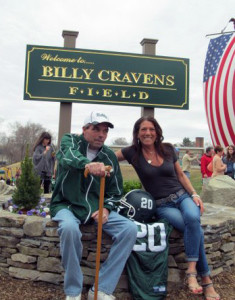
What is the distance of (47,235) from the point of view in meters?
2.81

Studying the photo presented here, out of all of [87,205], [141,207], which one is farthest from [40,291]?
[141,207]

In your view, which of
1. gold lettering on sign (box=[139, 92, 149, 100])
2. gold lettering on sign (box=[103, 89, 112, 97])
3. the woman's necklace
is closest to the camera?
the woman's necklace

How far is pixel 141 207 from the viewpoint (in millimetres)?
2920

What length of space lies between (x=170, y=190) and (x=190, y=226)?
1.42 ft

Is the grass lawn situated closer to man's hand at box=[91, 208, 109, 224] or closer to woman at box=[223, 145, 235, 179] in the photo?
woman at box=[223, 145, 235, 179]

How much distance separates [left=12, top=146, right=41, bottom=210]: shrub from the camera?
3.63 metres

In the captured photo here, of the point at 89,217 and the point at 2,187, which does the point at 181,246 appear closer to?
the point at 89,217

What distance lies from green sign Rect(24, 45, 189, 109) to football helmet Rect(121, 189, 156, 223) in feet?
12.0

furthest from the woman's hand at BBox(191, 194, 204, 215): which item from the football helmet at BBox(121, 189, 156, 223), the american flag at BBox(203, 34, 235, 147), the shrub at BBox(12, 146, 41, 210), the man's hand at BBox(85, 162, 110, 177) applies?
the american flag at BBox(203, 34, 235, 147)

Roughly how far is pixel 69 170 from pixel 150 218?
0.93 metres

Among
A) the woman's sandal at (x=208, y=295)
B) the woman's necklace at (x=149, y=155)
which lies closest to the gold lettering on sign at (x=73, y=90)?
the woman's necklace at (x=149, y=155)

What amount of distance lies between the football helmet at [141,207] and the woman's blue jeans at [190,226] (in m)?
0.11

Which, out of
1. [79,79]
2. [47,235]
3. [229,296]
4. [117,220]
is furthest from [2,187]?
[229,296]

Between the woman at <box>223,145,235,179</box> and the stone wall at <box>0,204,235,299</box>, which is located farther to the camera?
the woman at <box>223,145,235,179</box>
